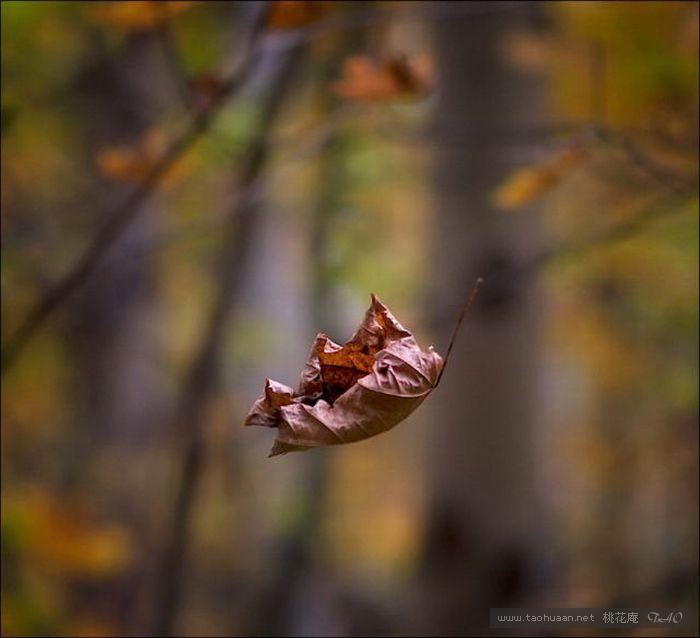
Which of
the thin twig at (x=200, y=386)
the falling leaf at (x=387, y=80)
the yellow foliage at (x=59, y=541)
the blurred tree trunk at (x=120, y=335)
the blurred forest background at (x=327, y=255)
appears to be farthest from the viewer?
the blurred tree trunk at (x=120, y=335)

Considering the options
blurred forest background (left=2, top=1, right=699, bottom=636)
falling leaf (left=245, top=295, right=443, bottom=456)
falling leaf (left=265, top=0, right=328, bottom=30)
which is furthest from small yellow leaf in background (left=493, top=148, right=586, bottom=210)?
falling leaf (left=245, top=295, right=443, bottom=456)

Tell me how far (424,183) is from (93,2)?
3.35 ft

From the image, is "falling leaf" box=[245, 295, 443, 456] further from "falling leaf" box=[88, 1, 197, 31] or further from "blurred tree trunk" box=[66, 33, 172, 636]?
"blurred tree trunk" box=[66, 33, 172, 636]

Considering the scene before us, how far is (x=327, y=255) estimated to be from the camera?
2.49 m

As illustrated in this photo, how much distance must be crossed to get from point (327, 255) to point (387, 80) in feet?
3.66

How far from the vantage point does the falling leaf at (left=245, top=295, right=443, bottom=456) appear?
2.08 ft

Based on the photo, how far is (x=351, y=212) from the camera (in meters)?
2.41

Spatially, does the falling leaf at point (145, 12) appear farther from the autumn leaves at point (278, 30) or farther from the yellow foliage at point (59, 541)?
the yellow foliage at point (59, 541)

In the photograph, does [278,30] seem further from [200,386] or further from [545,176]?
[200,386]

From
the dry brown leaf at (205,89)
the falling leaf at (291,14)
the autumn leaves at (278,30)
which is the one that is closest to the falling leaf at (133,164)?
the autumn leaves at (278,30)

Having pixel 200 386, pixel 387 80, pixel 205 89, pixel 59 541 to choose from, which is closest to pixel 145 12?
pixel 205 89

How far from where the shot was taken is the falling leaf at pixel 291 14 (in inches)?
47.4

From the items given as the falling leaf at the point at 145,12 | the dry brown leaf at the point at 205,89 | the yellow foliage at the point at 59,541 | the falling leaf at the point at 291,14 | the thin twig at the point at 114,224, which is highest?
the falling leaf at the point at 145,12

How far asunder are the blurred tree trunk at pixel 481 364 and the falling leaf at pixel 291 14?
0.95m
